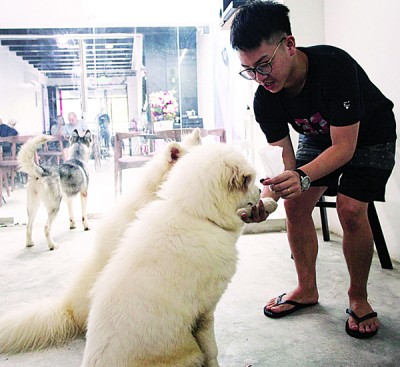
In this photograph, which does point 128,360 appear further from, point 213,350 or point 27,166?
point 27,166

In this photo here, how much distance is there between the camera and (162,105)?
5422mm

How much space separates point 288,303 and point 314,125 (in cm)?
97

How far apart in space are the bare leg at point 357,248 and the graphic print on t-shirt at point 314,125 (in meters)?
0.34

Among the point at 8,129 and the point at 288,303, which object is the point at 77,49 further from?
A: the point at 288,303

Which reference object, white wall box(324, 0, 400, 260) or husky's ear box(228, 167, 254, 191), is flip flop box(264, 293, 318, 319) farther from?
white wall box(324, 0, 400, 260)

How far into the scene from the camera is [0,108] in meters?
5.34

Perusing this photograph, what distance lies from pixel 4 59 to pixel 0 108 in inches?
26.3


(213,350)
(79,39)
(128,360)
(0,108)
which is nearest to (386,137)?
(213,350)

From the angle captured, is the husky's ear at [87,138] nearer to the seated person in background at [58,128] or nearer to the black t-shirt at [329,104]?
the seated person in background at [58,128]

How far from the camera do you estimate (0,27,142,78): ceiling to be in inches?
209

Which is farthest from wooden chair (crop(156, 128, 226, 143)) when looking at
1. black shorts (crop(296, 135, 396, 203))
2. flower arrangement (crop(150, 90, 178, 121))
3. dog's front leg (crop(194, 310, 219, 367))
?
dog's front leg (crop(194, 310, 219, 367))

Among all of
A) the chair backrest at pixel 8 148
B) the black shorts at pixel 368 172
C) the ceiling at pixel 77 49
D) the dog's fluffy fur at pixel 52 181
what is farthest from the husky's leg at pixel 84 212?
the black shorts at pixel 368 172

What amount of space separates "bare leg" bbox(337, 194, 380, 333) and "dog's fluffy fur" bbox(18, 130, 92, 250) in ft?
9.40

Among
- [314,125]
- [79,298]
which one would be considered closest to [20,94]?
[79,298]
